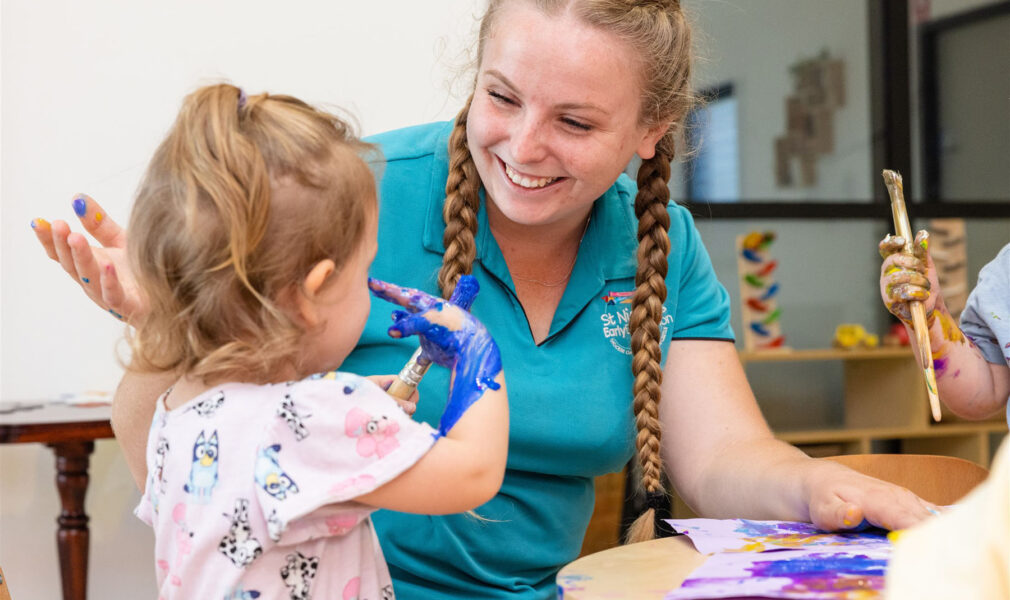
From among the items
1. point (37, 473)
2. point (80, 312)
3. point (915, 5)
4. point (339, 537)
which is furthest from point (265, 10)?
point (915, 5)

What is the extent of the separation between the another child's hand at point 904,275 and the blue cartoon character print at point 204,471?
0.82 meters

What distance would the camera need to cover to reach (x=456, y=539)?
118cm

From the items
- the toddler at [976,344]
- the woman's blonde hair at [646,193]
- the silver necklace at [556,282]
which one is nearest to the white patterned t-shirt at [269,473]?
the woman's blonde hair at [646,193]

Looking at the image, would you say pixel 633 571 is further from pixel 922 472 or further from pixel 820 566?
pixel 922 472

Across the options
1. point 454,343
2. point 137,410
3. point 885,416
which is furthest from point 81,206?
point 885,416

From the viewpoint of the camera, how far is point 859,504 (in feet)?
3.40

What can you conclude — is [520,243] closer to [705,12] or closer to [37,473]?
[37,473]

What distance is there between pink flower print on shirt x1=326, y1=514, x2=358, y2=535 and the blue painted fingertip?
17.5 inches

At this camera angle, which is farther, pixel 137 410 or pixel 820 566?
pixel 137 410

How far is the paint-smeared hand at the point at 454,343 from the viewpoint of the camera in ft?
2.89

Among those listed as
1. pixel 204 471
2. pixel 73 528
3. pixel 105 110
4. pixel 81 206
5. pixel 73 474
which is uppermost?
pixel 105 110

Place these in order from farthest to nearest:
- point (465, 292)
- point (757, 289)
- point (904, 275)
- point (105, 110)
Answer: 1. point (757, 289)
2. point (105, 110)
3. point (904, 275)
4. point (465, 292)

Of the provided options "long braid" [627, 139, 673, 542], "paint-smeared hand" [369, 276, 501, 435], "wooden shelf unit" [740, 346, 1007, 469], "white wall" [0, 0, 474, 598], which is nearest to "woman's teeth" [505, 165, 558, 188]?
"long braid" [627, 139, 673, 542]

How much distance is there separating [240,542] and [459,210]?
0.56 meters
